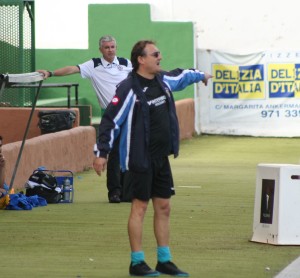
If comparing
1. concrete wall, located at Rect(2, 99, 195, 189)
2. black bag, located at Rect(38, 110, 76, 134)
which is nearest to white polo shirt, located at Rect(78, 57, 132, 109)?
concrete wall, located at Rect(2, 99, 195, 189)

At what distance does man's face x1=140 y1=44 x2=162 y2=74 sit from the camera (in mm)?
9148

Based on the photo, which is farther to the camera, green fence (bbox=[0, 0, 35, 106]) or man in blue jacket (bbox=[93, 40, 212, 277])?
green fence (bbox=[0, 0, 35, 106])

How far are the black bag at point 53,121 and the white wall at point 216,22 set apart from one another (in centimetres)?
856

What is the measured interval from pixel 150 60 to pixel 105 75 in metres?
5.56

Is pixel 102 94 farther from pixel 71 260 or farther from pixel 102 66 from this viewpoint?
pixel 71 260

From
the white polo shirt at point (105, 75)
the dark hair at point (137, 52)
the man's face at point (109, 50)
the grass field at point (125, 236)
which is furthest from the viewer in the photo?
the white polo shirt at point (105, 75)

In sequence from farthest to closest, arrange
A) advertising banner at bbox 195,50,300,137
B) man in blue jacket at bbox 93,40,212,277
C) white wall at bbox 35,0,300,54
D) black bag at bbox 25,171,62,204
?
white wall at bbox 35,0,300,54 → advertising banner at bbox 195,50,300,137 → black bag at bbox 25,171,62,204 → man in blue jacket at bbox 93,40,212,277

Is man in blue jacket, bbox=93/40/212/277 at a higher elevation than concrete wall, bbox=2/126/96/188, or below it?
higher

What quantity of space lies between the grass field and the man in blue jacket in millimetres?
339

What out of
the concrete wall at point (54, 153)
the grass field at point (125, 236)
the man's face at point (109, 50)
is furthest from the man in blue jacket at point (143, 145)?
the concrete wall at point (54, 153)

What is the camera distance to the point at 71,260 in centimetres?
993

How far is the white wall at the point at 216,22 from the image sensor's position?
1067 inches

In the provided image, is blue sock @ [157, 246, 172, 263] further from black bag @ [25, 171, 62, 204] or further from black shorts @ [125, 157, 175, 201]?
black bag @ [25, 171, 62, 204]

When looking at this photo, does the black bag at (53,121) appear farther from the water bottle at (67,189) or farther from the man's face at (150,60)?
the man's face at (150,60)
